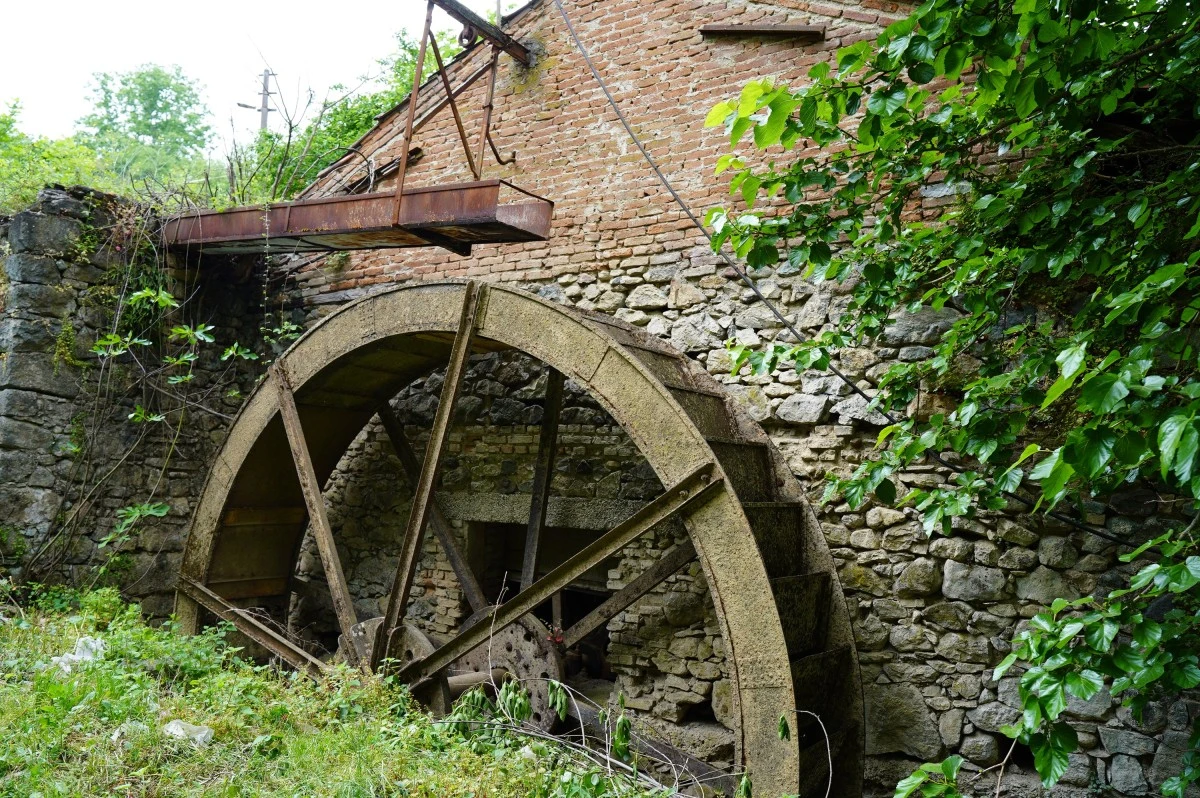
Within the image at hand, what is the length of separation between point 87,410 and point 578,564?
3.82 meters

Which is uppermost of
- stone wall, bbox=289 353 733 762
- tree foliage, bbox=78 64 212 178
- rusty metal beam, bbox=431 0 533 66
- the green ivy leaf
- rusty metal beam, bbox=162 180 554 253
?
tree foliage, bbox=78 64 212 178

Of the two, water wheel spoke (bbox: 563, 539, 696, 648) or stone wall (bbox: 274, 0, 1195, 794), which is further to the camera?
water wheel spoke (bbox: 563, 539, 696, 648)

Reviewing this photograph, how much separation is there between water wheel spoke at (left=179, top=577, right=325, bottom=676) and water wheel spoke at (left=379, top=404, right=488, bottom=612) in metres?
0.97

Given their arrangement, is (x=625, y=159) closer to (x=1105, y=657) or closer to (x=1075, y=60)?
(x=1075, y=60)

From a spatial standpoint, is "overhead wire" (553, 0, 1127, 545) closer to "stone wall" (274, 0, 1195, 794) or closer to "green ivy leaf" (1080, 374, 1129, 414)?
"stone wall" (274, 0, 1195, 794)

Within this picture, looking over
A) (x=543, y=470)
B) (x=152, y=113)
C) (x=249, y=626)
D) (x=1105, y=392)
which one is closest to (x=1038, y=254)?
(x=1105, y=392)

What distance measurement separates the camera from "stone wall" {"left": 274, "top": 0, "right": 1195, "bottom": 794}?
381 centimetres

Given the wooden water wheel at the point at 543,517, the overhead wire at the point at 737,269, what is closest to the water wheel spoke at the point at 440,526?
the wooden water wheel at the point at 543,517

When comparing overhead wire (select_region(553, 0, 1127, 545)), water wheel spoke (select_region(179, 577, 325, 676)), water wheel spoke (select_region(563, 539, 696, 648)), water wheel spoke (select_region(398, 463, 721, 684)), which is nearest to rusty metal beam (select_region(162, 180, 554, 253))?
overhead wire (select_region(553, 0, 1127, 545))

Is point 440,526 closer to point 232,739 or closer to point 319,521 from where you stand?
point 319,521

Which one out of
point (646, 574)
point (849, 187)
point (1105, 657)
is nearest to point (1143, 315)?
point (1105, 657)

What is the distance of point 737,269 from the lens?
15.2ft

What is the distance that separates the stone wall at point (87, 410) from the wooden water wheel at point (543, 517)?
695 mm

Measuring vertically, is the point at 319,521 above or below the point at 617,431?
below
